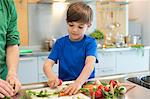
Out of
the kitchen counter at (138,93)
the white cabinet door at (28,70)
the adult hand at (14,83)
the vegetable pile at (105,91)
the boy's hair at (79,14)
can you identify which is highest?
the boy's hair at (79,14)

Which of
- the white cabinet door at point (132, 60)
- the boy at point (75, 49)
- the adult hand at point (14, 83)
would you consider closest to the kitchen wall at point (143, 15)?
the white cabinet door at point (132, 60)

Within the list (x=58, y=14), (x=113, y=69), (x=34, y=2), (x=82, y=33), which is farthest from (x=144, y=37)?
(x=82, y=33)

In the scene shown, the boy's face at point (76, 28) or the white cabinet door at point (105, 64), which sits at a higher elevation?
the boy's face at point (76, 28)

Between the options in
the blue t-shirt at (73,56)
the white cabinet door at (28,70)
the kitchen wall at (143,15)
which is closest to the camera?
the blue t-shirt at (73,56)

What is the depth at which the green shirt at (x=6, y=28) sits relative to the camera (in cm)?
116

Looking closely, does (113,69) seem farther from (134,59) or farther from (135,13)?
(135,13)

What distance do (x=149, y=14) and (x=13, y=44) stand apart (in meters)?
2.85

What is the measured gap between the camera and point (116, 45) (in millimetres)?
3260

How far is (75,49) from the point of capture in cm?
139

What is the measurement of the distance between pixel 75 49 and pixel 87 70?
19 cm

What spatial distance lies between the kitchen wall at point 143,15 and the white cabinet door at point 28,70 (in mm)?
1833

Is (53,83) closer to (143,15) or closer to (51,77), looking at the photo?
(51,77)

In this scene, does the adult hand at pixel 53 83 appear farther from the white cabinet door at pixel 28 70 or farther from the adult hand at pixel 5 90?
the white cabinet door at pixel 28 70

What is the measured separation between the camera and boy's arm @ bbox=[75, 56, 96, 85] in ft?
3.74
